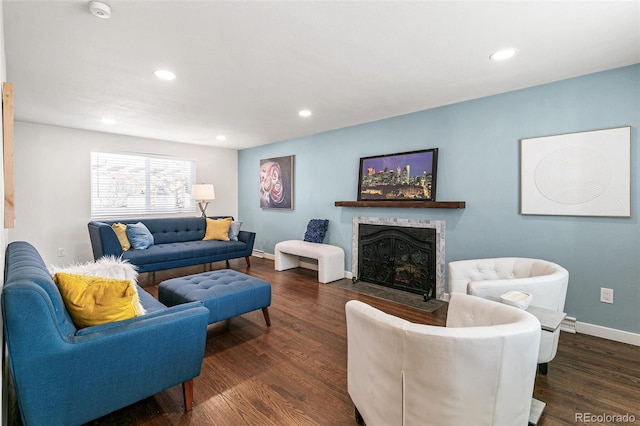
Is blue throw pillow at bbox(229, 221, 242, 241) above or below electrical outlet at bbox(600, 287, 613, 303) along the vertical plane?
above

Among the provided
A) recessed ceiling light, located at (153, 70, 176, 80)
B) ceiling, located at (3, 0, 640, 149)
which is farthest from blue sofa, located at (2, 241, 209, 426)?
recessed ceiling light, located at (153, 70, 176, 80)

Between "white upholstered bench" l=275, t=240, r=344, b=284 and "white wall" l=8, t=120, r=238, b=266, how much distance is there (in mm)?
3178

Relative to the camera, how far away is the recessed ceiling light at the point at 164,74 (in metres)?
2.58

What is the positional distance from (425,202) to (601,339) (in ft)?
6.53

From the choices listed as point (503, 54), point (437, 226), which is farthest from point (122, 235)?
point (503, 54)

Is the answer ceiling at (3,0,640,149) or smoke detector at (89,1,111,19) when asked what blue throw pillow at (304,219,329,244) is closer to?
ceiling at (3,0,640,149)

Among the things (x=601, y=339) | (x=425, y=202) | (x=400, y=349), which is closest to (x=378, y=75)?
(x=425, y=202)

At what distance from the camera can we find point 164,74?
8.62 feet

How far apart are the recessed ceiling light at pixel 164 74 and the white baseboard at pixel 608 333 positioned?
14.2ft

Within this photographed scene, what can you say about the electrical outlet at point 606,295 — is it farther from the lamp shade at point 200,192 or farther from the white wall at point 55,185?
the white wall at point 55,185

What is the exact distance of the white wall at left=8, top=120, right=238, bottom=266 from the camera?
4309mm

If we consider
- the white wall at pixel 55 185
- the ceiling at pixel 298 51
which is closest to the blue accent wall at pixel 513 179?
the ceiling at pixel 298 51

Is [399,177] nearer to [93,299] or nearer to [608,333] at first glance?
[608,333]

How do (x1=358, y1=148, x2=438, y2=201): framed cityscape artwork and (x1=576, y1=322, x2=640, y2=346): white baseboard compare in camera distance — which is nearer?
(x1=576, y1=322, x2=640, y2=346): white baseboard
